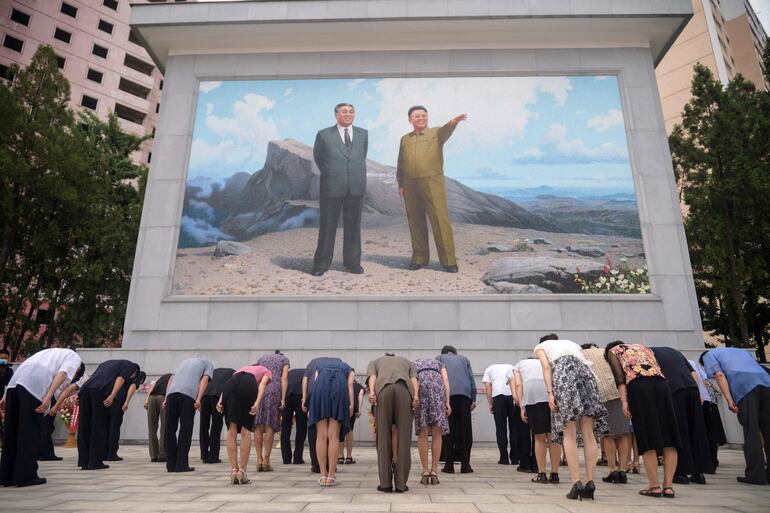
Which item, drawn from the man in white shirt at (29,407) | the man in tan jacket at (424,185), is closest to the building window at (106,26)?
the man in tan jacket at (424,185)

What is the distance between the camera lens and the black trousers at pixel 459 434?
7031mm

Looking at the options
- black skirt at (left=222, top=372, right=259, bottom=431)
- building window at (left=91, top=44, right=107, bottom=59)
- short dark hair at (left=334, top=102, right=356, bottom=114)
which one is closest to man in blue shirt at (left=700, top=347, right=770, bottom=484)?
black skirt at (left=222, top=372, right=259, bottom=431)

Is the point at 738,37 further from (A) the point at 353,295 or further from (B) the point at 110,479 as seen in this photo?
(B) the point at 110,479

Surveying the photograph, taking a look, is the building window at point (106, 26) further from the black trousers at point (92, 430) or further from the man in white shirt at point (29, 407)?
the man in white shirt at point (29, 407)

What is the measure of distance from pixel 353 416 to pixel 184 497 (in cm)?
232

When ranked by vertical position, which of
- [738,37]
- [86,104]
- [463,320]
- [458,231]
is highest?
[738,37]

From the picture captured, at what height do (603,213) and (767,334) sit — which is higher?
(603,213)

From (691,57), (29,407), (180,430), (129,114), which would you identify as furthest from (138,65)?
(29,407)

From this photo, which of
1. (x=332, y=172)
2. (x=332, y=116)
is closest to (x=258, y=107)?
(x=332, y=116)

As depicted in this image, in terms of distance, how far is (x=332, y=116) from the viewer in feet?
50.0

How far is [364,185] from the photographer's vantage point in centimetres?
1441

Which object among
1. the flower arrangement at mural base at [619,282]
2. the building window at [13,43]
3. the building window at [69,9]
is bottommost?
the flower arrangement at mural base at [619,282]

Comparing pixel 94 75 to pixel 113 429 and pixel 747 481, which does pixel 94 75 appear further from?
pixel 747 481

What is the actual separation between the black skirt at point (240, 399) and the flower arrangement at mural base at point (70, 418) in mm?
7017
